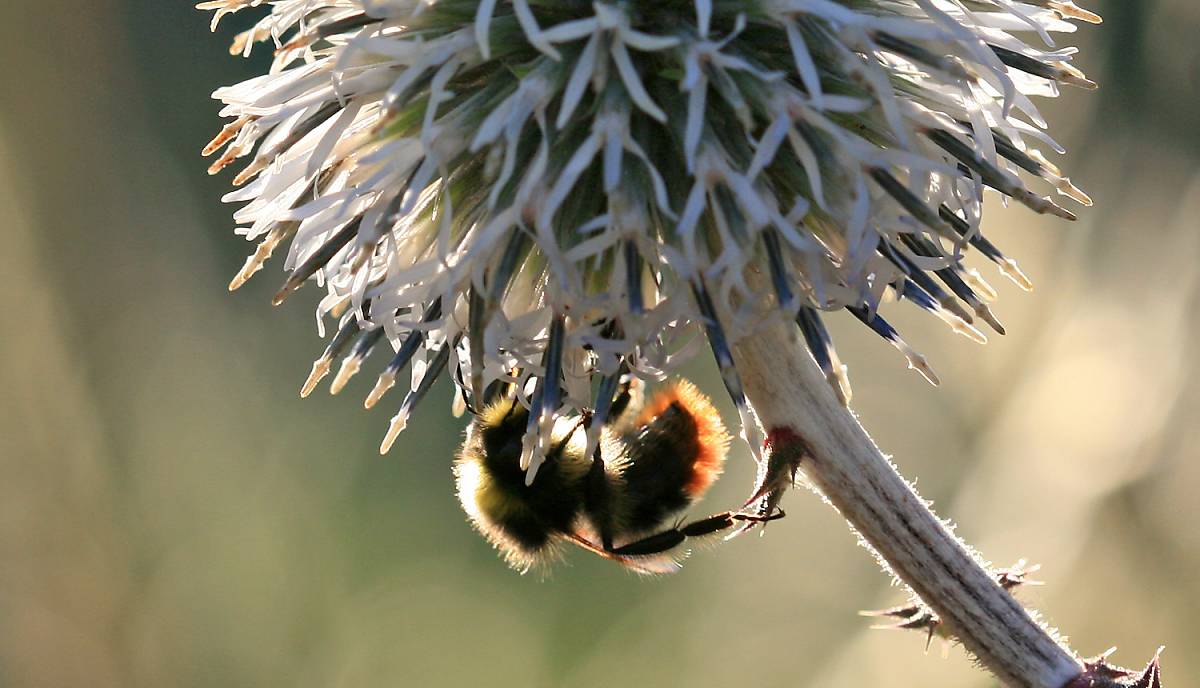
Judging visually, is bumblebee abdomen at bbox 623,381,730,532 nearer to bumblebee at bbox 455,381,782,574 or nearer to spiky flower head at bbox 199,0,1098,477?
bumblebee at bbox 455,381,782,574

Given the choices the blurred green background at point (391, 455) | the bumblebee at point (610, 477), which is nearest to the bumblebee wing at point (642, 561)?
the bumblebee at point (610, 477)

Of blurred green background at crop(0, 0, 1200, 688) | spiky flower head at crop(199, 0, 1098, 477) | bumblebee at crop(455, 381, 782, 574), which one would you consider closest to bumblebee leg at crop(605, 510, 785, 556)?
bumblebee at crop(455, 381, 782, 574)

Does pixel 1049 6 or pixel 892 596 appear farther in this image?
pixel 892 596

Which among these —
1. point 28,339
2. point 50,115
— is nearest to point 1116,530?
point 28,339

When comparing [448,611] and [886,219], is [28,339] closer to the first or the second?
[448,611]

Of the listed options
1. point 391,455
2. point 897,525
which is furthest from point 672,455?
point 391,455

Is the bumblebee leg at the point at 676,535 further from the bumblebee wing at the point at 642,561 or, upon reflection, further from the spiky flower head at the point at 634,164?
the spiky flower head at the point at 634,164

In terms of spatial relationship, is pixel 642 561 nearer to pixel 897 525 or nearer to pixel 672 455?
pixel 672 455
